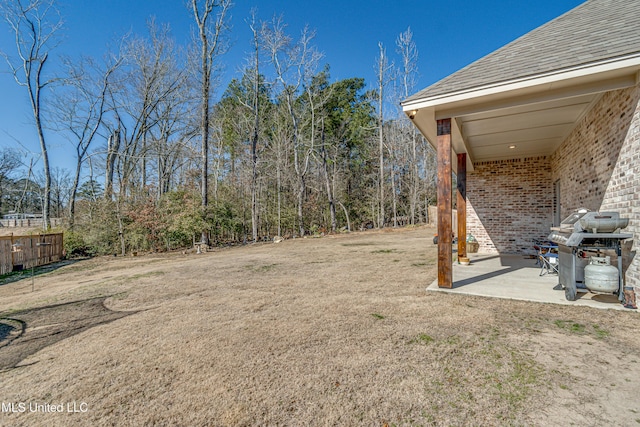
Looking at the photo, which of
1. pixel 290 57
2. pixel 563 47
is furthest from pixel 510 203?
pixel 290 57

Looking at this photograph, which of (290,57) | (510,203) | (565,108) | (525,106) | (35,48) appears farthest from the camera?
(290,57)

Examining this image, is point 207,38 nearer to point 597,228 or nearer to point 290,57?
point 290,57

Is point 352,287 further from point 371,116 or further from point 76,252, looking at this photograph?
point 371,116

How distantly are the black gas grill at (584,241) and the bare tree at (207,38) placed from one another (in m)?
12.2

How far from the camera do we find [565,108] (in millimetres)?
4340

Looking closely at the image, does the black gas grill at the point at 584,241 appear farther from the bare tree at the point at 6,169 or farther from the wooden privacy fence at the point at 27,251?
the bare tree at the point at 6,169

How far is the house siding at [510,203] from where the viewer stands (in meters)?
7.59

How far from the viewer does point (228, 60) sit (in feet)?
52.7

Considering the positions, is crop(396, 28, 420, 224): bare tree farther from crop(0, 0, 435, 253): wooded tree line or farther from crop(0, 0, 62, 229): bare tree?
crop(0, 0, 62, 229): bare tree

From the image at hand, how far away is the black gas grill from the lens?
10.6 ft

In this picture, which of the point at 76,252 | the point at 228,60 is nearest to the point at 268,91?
the point at 228,60

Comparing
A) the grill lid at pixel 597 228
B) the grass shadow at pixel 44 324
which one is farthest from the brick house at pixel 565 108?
the grass shadow at pixel 44 324

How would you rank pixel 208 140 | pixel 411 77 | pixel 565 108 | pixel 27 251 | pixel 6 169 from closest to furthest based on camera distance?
pixel 565 108
pixel 27 251
pixel 208 140
pixel 411 77
pixel 6 169

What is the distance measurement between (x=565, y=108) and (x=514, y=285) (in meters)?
2.87
